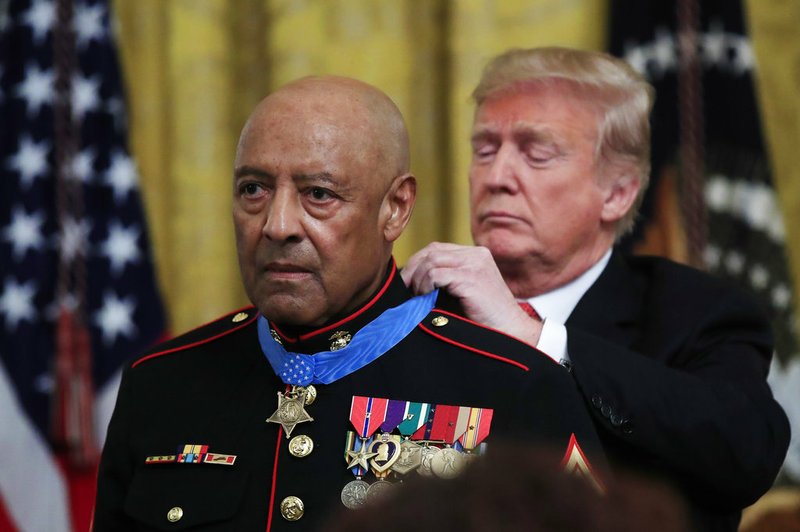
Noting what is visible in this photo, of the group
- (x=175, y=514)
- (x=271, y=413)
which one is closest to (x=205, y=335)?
(x=271, y=413)

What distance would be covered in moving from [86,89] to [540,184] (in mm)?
1861

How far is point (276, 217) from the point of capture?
5.75ft

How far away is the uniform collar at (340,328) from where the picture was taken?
6.25 ft

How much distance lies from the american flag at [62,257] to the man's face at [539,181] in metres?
1.58

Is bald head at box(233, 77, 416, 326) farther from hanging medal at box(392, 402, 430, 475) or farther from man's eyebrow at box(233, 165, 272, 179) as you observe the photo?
hanging medal at box(392, 402, 430, 475)

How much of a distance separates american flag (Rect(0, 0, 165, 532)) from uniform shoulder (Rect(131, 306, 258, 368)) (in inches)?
61.3

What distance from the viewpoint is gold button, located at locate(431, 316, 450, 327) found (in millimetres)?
1966

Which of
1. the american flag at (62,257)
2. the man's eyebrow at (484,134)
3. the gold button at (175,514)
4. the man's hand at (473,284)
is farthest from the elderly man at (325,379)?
the american flag at (62,257)

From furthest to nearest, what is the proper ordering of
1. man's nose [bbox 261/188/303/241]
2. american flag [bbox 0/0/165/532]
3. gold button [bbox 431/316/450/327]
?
american flag [bbox 0/0/165/532] < gold button [bbox 431/316/450/327] < man's nose [bbox 261/188/303/241]

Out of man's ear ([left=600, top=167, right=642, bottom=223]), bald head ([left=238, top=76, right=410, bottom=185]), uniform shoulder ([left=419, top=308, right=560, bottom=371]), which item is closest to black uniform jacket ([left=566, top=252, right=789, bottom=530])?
man's ear ([left=600, top=167, right=642, bottom=223])

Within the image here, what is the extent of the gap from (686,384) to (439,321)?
20.6 inches

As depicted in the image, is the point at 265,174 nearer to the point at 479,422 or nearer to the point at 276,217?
the point at 276,217

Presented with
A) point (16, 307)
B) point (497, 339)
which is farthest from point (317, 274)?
point (16, 307)

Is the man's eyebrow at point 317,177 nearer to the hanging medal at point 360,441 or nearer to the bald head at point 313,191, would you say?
the bald head at point 313,191
